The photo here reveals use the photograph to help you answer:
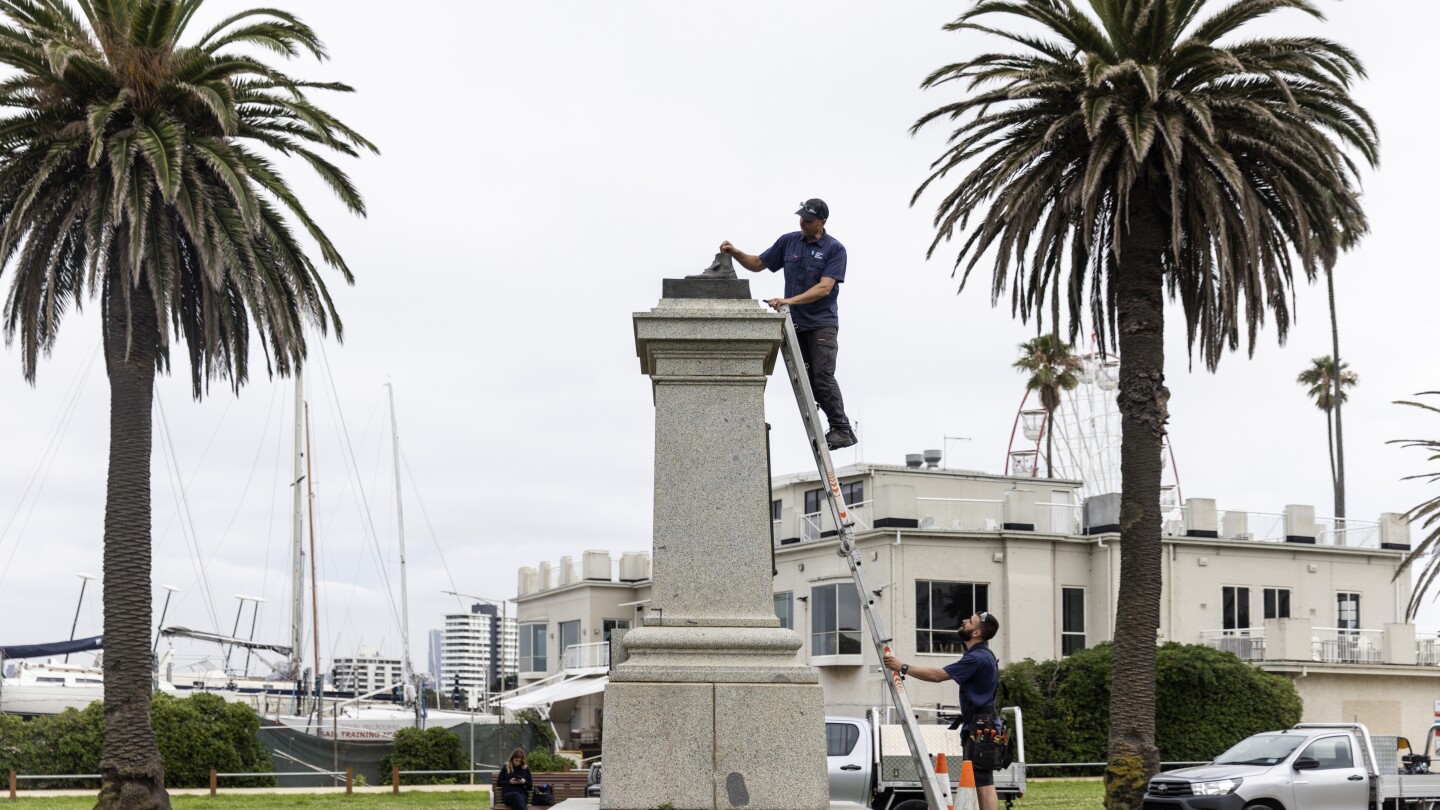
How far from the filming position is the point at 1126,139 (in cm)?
2583

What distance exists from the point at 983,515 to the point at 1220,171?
2338cm

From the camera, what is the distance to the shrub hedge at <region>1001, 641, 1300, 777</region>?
139 feet

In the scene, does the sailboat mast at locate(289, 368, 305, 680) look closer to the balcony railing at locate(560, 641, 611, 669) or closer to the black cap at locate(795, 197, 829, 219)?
the balcony railing at locate(560, 641, 611, 669)

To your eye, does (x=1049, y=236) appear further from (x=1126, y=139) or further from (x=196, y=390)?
(x=196, y=390)

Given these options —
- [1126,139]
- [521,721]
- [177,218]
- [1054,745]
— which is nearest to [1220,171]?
[1126,139]

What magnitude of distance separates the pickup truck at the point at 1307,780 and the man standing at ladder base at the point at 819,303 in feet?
48.9

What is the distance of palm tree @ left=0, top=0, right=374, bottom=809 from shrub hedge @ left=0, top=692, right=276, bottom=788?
10.2 m

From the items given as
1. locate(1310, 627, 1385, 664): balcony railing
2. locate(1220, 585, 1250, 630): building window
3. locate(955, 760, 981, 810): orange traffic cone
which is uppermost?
locate(1220, 585, 1250, 630): building window

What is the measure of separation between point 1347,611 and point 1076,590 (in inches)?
390

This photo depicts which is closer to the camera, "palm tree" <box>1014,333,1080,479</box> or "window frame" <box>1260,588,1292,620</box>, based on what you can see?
"window frame" <box>1260,588,1292,620</box>

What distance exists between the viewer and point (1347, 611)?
51156mm

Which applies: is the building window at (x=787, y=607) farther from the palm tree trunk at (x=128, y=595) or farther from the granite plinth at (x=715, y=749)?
the granite plinth at (x=715, y=749)

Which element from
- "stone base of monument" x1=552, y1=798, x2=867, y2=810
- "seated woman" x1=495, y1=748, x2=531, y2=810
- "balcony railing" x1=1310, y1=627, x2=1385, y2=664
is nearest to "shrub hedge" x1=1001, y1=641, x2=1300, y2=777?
"balcony railing" x1=1310, y1=627, x2=1385, y2=664

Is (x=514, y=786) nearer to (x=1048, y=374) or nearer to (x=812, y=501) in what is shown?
(x=812, y=501)
